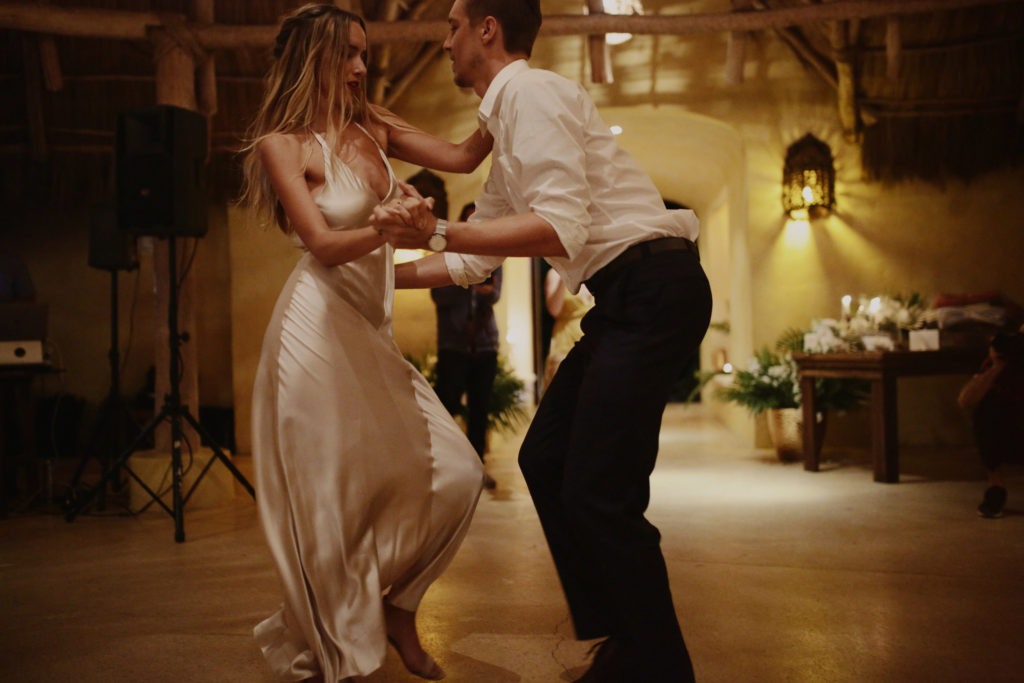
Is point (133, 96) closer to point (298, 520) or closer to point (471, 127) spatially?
point (471, 127)

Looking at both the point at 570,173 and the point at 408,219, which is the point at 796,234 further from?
the point at 408,219

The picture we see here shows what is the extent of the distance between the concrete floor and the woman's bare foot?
83mm

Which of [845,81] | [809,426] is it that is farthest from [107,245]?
[845,81]

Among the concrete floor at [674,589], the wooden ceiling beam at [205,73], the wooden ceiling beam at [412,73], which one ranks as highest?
the wooden ceiling beam at [412,73]

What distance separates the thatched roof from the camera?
20.0ft

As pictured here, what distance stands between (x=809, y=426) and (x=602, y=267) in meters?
4.56

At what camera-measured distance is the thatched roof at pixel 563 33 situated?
240 inches

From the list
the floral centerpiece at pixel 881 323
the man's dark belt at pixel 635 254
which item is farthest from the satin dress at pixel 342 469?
the floral centerpiece at pixel 881 323

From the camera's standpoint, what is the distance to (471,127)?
7.94m

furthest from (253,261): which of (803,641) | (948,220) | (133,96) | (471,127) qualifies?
(803,641)

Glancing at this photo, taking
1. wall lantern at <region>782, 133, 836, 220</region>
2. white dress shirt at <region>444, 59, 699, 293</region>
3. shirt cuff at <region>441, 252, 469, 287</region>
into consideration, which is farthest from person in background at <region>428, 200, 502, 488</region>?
white dress shirt at <region>444, 59, 699, 293</region>

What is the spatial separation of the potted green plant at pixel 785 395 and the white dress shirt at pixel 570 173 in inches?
183

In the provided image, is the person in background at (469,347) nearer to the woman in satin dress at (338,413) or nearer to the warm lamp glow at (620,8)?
the warm lamp glow at (620,8)

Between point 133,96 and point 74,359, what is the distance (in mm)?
2780
